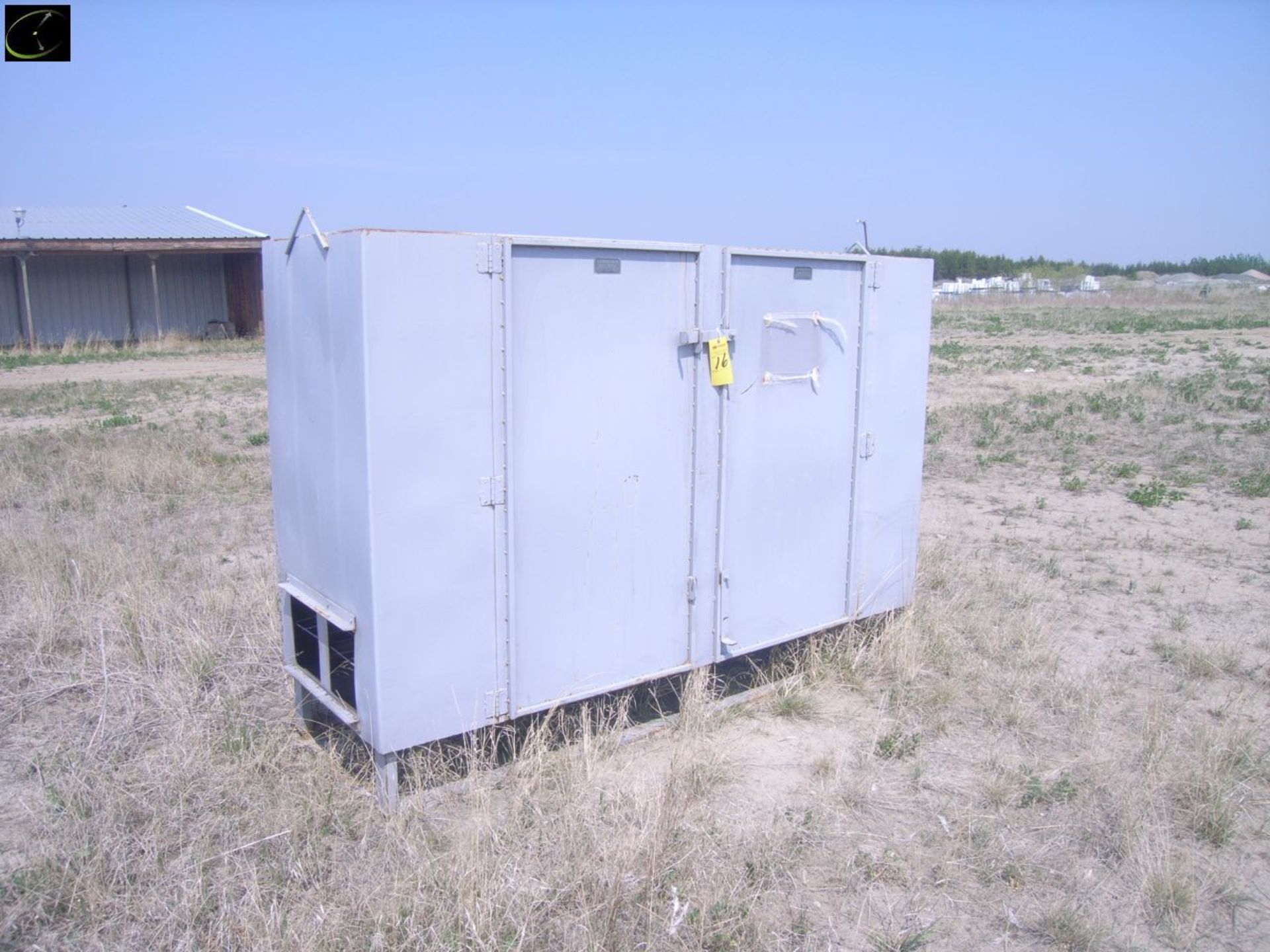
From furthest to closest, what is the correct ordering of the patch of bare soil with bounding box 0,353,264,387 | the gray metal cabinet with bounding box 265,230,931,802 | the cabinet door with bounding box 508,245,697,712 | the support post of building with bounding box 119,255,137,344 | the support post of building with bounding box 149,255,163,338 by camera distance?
the support post of building with bounding box 119,255,137,344
the support post of building with bounding box 149,255,163,338
the patch of bare soil with bounding box 0,353,264,387
the cabinet door with bounding box 508,245,697,712
the gray metal cabinet with bounding box 265,230,931,802

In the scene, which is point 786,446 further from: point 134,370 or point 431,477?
point 134,370

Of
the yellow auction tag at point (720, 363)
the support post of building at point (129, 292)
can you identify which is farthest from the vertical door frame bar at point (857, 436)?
the support post of building at point (129, 292)

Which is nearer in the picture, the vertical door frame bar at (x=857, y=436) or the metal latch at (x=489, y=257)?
the metal latch at (x=489, y=257)

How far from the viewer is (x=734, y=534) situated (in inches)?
182

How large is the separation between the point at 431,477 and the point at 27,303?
21737mm

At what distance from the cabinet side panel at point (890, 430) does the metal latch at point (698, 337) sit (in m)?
1.05

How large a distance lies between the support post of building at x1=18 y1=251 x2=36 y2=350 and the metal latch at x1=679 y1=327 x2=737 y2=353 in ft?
68.8

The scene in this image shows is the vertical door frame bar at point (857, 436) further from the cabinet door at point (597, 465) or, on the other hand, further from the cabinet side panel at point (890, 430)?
the cabinet door at point (597, 465)

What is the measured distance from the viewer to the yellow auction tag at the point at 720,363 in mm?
4309

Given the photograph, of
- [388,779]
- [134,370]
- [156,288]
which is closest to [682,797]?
[388,779]

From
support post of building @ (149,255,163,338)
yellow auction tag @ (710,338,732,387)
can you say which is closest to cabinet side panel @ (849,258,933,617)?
yellow auction tag @ (710,338,732,387)

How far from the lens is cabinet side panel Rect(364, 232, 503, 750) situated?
3404 millimetres

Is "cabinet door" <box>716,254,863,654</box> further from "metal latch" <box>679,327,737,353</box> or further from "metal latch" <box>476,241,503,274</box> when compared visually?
"metal latch" <box>476,241,503,274</box>

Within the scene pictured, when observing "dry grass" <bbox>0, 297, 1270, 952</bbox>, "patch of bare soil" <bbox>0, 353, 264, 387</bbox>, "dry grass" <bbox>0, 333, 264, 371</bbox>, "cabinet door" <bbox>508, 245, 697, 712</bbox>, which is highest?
"cabinet door" <bbox>508, 245, 697, 712</bbox>
